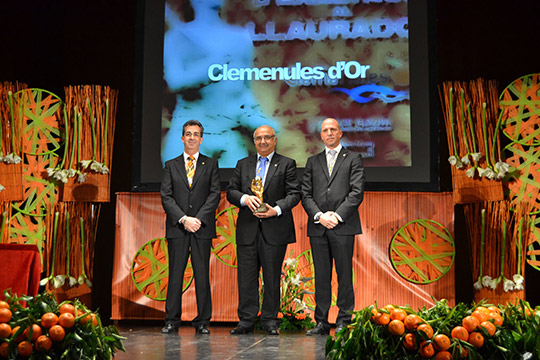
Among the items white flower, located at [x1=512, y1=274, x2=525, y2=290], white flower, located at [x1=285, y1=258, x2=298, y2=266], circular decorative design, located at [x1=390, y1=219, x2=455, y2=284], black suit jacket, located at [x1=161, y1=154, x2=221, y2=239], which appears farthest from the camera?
circular decorative design, located at [x1=390, y1=219, x2=455, y2=284]

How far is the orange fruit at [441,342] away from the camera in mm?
2072

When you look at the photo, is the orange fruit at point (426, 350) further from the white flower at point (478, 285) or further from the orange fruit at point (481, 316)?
the white flower at point (478, 285)

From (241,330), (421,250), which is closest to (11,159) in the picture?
(241,330)

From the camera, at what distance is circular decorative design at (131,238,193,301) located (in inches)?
204

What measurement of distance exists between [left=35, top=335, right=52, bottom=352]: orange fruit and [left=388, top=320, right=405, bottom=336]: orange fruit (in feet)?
3.90

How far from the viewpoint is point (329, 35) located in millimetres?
5188

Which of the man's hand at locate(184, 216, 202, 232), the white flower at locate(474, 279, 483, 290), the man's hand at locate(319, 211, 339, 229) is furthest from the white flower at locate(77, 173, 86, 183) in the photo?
the white flower at locate(474, 279, 483, 290)

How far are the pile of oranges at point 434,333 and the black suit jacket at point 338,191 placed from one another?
79.4 inches

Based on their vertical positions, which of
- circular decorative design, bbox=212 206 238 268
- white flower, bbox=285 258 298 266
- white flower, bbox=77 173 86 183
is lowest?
white flower, bbox=285 258 298 266

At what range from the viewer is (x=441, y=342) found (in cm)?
207

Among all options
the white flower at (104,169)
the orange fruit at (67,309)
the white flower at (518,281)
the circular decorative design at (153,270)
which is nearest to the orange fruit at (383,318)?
the orange fruit at (67,309)

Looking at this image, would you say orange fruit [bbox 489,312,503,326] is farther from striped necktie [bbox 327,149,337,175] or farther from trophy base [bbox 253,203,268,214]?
striped necktie [bbox 327,149,337,175]

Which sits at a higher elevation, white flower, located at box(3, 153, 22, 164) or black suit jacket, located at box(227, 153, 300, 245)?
white flower, located at box(3, 153, 22, 164)

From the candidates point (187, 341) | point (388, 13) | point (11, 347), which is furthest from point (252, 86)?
point (11, 347)
